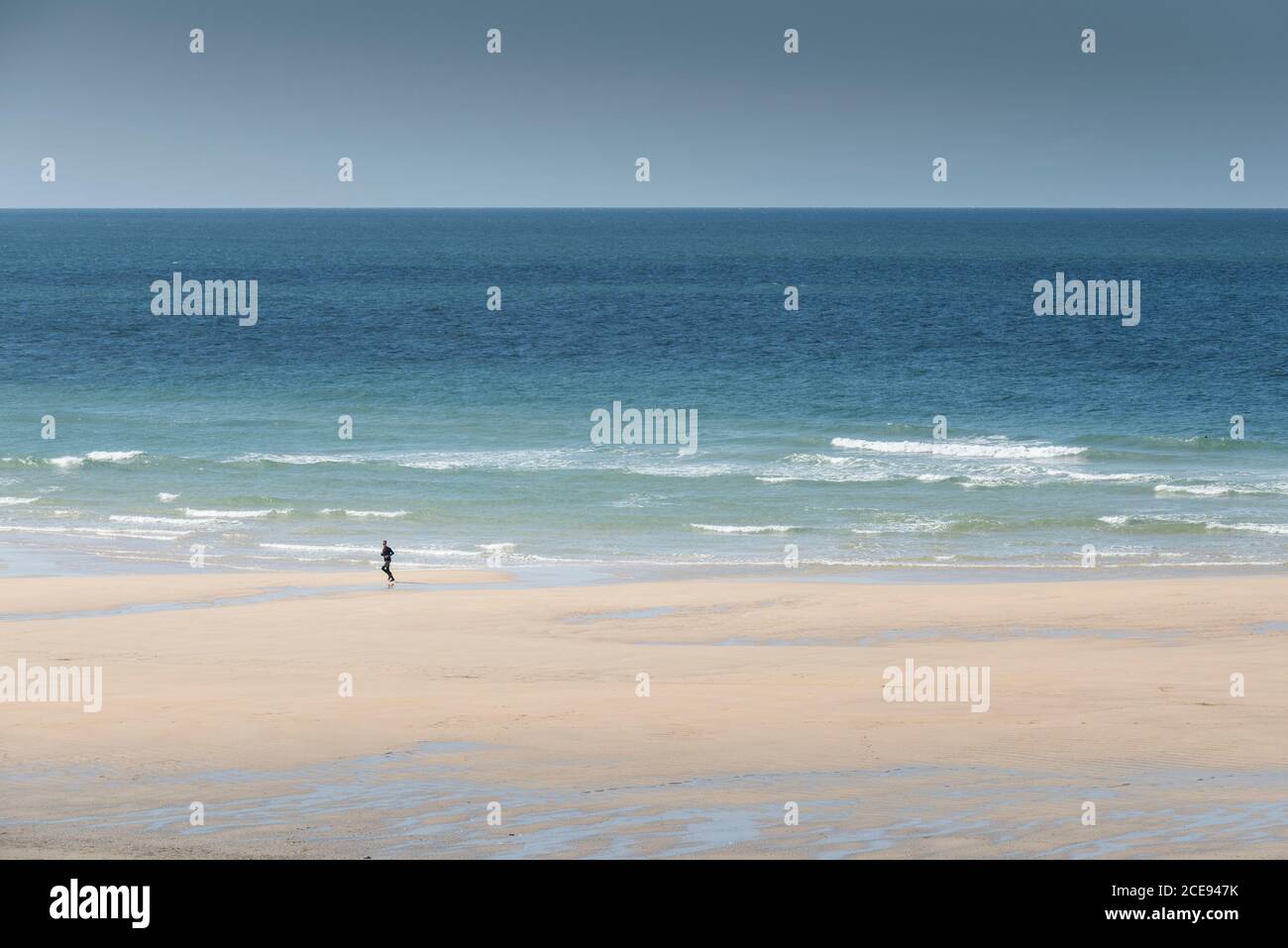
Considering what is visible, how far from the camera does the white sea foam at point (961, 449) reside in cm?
4141

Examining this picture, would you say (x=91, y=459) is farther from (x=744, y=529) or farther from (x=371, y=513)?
(x=744, y=529)

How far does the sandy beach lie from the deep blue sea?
19.0 ft

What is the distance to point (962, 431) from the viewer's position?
149ft

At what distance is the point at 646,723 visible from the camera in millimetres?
16609

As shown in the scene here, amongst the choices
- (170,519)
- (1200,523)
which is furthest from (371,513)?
(1200,523)

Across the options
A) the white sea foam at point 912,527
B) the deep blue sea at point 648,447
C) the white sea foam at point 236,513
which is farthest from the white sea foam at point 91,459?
the white sea foam at point 912,527

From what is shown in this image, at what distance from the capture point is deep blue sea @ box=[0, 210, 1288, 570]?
32.2 meters

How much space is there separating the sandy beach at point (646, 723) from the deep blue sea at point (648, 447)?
5806 mm

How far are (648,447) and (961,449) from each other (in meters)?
9.66

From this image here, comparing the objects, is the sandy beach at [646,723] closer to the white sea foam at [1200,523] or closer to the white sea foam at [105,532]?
the white sea foam at [105,532]

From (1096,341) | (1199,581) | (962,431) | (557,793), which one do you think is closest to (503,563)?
(1199,581)

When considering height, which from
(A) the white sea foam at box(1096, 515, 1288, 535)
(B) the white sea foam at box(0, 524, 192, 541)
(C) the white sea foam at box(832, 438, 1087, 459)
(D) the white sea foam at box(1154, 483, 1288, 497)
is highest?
(C) the white sea foam at box(832, 438, 1087, 459)

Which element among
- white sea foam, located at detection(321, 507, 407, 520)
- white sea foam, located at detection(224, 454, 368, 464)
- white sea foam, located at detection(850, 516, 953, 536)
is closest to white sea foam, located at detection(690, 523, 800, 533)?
white sea foam, located at detection(850, 516, 953, 536)

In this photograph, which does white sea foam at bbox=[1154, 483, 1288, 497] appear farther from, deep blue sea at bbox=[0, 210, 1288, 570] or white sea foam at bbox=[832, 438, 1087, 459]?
white sea foam at bbox=[832, 438, 1087, 459]
